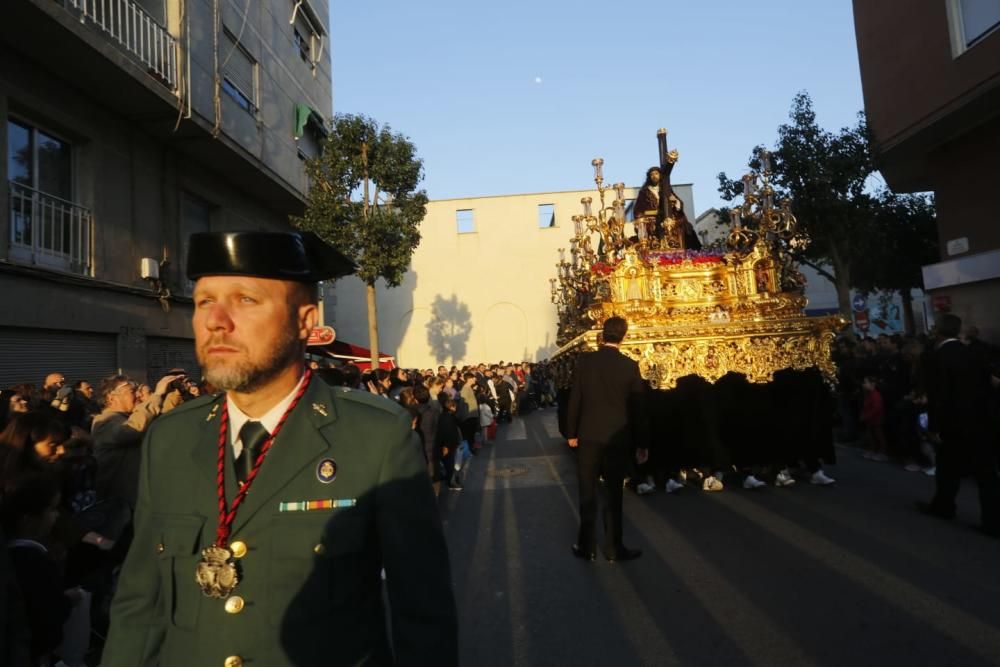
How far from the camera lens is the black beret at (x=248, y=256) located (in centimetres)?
169

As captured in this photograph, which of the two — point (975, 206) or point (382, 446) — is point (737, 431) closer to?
point (382, 446)

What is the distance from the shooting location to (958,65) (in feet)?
37.1

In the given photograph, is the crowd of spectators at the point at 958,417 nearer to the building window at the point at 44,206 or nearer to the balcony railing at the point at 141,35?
the building window at the point at 44,206

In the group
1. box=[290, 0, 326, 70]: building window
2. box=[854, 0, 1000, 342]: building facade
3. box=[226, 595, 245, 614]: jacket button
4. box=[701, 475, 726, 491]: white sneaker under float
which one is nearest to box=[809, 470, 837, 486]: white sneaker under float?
box=[701, 475, 726, 491]: white sneaker under float

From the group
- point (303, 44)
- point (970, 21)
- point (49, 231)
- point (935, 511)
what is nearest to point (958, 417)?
point (935, 511)

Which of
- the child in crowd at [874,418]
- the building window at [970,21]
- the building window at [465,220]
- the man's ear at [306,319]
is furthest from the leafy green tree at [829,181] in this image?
the building window at [465,220]

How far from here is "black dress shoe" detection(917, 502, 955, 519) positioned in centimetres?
567

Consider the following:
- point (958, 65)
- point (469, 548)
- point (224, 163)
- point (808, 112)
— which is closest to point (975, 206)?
point (958, 65)

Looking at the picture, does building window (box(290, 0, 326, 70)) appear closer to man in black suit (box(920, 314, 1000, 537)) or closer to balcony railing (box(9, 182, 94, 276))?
balcony railing (box(9, 182, 94, 276))

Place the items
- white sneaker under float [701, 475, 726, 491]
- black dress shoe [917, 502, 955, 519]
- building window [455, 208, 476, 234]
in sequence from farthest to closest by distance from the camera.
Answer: building window [455, 208, 476, 234] → white sneaker under float [701, 475, 726, 491] → black dress shoe [917, 502, 955, 519]

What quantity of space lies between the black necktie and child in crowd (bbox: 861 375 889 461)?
376 inches

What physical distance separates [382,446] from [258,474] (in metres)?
0.34

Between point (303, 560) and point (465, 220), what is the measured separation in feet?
97.2

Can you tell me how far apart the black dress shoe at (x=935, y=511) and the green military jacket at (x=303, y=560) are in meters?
6.09
